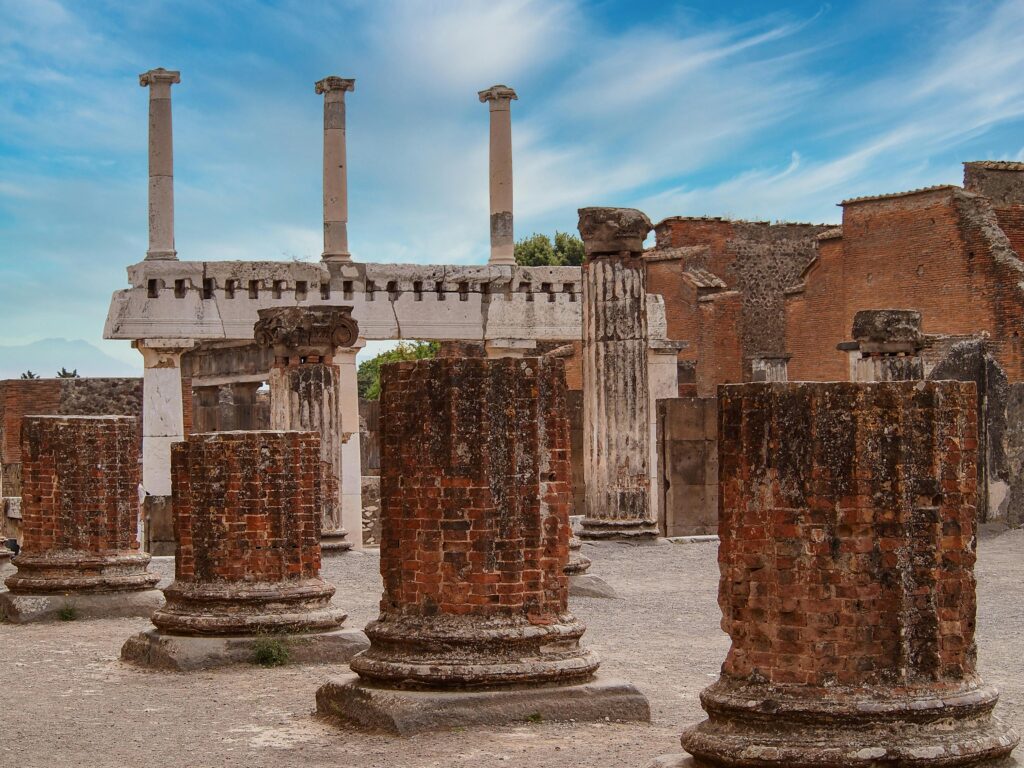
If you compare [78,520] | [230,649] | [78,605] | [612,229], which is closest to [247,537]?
[230,649]

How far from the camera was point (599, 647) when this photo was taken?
10.6 metres

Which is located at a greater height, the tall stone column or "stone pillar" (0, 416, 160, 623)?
the tall stone column

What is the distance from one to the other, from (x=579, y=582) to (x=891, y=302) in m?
21.1

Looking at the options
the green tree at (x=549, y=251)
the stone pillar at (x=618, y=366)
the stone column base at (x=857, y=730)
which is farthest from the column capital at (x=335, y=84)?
the green tree at (x=549, y=251)

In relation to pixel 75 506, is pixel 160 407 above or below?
above

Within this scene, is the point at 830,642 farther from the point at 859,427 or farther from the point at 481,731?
the point at 481,731

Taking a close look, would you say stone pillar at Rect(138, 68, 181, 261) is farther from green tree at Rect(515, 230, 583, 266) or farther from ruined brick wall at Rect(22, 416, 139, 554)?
green tree at Rect(515, 230, 583, 266)

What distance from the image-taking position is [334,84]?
2316 cm

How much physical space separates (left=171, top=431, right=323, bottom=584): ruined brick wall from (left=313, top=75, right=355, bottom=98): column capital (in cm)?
1351

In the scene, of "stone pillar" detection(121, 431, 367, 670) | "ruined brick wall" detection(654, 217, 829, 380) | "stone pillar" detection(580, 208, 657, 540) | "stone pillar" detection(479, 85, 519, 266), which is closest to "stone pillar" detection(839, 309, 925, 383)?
Result: "stone pillar" detection(580, 208, 657, 540)

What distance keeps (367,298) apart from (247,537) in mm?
12321

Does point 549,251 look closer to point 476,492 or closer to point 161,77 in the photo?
point 161,77

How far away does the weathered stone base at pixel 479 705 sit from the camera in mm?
7500

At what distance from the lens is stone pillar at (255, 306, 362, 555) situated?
56.9ft
